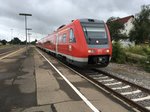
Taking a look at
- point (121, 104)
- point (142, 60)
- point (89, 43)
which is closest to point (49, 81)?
point (89, 43)

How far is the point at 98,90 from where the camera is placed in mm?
10273

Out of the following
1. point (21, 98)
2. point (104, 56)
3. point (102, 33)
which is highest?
point (102, 33)

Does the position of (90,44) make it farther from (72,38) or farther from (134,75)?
(134,75)

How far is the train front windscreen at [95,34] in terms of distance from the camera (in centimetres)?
1537

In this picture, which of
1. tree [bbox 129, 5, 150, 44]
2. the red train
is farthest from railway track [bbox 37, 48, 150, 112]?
tree [bbox 129, 5, 150, 44]

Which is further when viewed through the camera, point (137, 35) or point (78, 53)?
point (137, 35)


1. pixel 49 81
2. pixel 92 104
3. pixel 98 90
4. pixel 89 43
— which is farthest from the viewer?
pixel 89 43

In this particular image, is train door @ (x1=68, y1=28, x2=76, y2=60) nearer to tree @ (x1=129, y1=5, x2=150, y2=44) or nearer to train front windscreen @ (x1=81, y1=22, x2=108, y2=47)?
train front windscreen @ (x1=81, y1=22, x2=108, y2=47)

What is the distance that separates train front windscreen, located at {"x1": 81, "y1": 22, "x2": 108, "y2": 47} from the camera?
15367 mm

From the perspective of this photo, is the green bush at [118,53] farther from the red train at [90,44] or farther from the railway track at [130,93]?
the railway track at [130,93]

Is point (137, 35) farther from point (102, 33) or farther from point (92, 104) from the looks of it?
point (92, 104)

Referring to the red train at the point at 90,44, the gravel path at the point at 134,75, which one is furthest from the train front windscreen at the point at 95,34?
the gravel path at the point at 134,75

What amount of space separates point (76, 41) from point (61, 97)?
283 inches

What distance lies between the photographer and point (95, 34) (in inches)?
619
